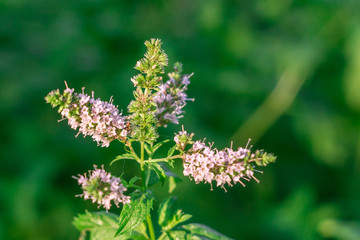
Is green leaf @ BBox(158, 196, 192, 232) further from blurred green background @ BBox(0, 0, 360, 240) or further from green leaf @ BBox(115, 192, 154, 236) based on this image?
blurred green background @ BBox(0, 0, 360, 240)

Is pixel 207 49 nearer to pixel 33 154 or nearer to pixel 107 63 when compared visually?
pixel 107 63

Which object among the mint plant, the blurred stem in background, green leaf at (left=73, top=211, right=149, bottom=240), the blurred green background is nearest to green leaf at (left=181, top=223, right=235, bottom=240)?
the mint plant

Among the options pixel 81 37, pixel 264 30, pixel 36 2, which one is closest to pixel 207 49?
pixel 264 30

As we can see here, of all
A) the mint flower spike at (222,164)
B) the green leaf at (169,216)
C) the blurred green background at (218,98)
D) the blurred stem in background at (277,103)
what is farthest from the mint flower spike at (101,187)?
the blurred stem in background at (277,103)

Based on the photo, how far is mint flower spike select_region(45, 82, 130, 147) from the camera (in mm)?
1908

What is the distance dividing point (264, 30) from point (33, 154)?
4.18 meters

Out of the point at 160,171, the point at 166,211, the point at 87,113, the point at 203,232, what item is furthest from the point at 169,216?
the point at 87,113

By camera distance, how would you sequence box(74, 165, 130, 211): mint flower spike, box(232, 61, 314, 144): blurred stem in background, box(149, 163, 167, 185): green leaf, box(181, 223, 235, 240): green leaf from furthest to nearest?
box(232, 61, 314, 144): blurred stem in background < box(181, 223, 235, 240): green leaf < box(149, 163, 167, 185): green leaf < box(74, 165, 130, 211): mint flower spike

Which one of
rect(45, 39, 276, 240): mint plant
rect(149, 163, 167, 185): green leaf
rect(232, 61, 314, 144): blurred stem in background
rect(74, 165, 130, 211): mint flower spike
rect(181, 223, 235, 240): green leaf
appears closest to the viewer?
rect(74, 165, 130, 211): mint flower spike

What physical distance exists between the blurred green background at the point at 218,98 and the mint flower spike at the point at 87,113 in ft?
10.3

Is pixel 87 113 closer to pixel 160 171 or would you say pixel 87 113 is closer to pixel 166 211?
pixel 160 171

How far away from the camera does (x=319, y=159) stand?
591 cm

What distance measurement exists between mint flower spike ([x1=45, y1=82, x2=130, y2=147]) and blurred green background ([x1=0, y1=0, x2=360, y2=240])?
10.3 feet

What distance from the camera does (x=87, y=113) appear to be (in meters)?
1.91
